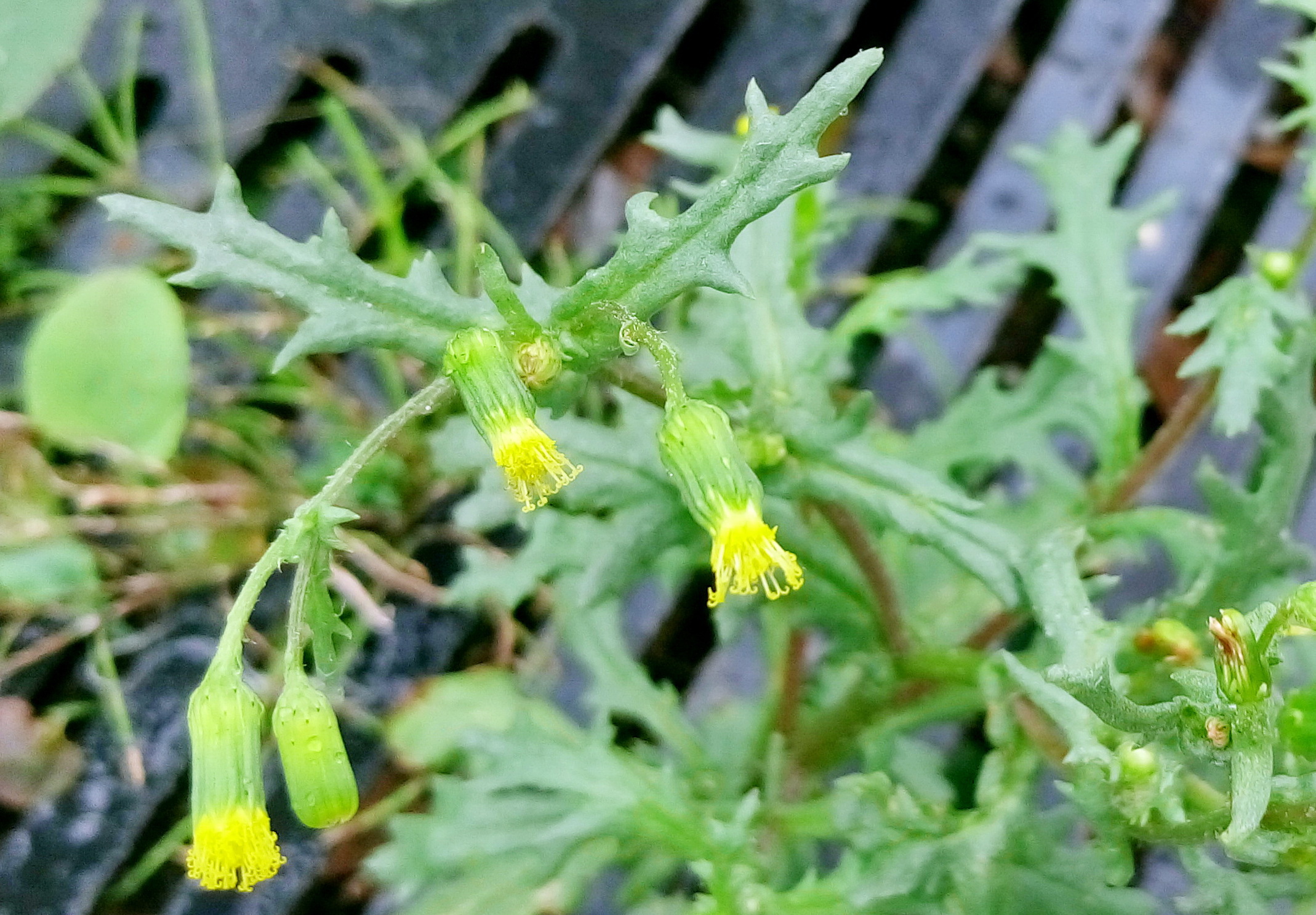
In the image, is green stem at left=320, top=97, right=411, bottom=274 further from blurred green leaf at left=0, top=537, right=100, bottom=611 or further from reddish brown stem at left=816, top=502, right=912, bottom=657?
reddish brown stem at left=816, top=502, right=912, bottom=657

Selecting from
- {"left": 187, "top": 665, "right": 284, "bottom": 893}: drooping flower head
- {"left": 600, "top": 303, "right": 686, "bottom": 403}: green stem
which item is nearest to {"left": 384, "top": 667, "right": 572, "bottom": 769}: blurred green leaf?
{"left": 187, "top": 665, "right": 284, "bottom": 893}: drooping flower head

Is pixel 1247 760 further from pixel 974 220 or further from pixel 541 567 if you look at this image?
pixel 974 220

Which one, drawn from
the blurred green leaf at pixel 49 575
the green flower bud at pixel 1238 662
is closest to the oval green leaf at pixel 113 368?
the blurred green leaf at pixel 49 575

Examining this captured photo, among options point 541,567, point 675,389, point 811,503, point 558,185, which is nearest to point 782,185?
point 675,389

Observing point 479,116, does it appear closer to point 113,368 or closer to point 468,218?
point 468,218

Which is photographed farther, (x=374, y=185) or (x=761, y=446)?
(x=374, y=185)

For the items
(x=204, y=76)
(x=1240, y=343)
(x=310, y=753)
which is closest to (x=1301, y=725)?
(x=1240, y=343)
